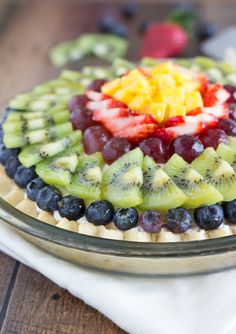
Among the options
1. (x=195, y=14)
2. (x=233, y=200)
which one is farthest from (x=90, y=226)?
(x=195, y=14)

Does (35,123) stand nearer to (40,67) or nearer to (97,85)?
(97,85)

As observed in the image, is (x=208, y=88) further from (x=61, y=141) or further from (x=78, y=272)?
(x=78, y=272)

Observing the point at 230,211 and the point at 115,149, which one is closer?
the point at 230,211

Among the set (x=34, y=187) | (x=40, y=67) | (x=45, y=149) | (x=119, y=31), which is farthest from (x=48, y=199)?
(x=119, y=31)

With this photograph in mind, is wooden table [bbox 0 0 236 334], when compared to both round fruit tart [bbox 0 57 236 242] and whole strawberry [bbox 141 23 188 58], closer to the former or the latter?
whole strawberry [bbox 141 23 188 58]

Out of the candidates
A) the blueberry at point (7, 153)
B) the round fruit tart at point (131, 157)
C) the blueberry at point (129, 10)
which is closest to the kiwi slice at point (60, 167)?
the round fruit tart at point (131, 157)
